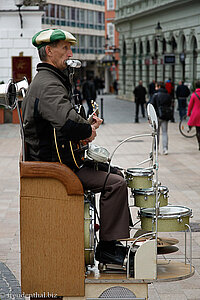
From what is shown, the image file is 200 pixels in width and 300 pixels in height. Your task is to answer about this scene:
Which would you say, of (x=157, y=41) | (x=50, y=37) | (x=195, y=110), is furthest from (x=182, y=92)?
(x=50, y=37)

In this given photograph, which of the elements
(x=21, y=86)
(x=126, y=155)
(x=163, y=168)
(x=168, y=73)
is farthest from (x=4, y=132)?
(x=168, y=73)

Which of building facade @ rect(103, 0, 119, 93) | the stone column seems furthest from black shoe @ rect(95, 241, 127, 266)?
building facade @ rect(103, 0, 119, 93)

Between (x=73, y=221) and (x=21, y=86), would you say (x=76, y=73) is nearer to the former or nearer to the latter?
(x=21, y=86)

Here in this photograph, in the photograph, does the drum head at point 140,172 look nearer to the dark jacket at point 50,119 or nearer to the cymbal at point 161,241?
the cymbal at point 161,241

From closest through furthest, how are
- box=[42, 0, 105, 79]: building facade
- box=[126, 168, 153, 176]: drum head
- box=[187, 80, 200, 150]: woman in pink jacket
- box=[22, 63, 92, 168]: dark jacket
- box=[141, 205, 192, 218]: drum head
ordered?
Result: 1. box=[22, 63, 92, 168]: dark jacket
2. box=[141, 205, 192, 218]: drum head
3. box=[126, 168, 153, 176]: drum head
4. box=[187, 80, 200, 150]: woman in pink jacket
5. box=[42, 0, 105, 79]: building facade

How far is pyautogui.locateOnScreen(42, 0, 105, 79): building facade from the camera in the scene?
263 feet

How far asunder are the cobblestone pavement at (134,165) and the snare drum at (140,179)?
108cm

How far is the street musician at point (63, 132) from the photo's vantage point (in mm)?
4036

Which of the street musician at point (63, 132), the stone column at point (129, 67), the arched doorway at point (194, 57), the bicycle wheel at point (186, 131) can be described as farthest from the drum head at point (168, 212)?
the stone column at point (129, 67)

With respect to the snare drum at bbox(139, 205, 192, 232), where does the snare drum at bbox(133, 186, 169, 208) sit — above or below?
above

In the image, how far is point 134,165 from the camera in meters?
12.8

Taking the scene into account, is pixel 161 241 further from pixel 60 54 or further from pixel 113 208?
pixel 60 54

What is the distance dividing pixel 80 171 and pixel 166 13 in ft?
121

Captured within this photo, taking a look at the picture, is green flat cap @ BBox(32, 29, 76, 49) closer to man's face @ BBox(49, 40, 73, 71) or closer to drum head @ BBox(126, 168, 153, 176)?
man's face @ BBox(49, 40, 73, 71)
